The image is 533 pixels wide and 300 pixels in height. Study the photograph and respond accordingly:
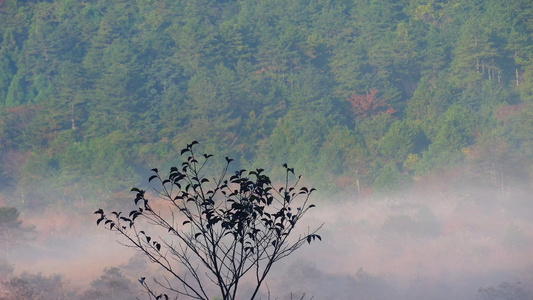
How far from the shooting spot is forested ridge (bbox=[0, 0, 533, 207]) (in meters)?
46.3

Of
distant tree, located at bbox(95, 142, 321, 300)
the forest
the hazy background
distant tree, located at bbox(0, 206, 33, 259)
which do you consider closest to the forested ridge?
the forest

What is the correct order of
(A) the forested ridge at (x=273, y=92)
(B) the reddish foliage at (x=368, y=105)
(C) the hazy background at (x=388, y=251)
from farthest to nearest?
1. (B) the reddish foliage at (x=368, y=105)
2. (A) the forested ridge at (x=273, y=92)
3. (C) the hazy background at (x=388, y=251)

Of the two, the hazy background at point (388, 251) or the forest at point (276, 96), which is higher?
the forest at point (276, 96)

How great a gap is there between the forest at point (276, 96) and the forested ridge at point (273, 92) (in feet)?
0.53

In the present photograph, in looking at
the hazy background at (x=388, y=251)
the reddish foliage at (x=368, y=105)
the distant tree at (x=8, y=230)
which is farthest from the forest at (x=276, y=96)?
the distant tree at (x=8, y=230)

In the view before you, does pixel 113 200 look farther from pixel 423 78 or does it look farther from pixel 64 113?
pixel 423 78

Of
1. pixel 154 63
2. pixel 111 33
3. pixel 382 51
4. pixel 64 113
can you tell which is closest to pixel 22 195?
pixel 64 113

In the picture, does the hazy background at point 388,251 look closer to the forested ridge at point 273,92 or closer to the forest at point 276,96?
the forest at point 276,96

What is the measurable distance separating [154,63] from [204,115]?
40.3ft

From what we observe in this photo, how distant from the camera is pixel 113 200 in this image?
1620 inches

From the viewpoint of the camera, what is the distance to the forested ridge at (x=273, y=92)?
46281 millimetres

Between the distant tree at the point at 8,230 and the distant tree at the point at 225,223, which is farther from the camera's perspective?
the distant tree at the point at 8,230

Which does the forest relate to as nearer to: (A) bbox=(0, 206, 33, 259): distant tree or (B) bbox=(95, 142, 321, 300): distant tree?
(A) bbox=(0, 206, 33, 259): distant tree

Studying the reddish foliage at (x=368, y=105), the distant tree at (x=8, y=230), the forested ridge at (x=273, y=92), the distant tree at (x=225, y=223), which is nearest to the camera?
the distant tree at (x=225, y=223)
